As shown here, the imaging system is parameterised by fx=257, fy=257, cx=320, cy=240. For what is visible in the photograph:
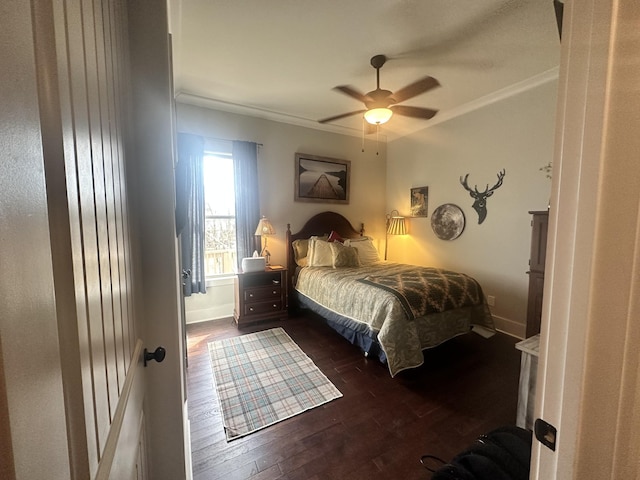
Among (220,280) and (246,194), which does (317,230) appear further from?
(220,280)

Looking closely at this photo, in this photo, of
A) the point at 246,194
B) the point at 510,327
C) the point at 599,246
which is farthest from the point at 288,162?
the point at 599,246

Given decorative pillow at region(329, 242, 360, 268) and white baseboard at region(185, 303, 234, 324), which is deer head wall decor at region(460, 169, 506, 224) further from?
white baseboard at region(185, 303, 234, 324)

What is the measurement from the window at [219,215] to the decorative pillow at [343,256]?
4.71 feet

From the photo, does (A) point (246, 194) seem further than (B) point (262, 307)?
Yes

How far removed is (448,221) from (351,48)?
2.54 m

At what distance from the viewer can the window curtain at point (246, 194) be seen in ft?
11.2

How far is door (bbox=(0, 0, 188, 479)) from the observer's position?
0.20 meters

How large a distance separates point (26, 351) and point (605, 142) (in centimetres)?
82

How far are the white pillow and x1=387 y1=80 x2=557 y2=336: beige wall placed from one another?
5.26 ft

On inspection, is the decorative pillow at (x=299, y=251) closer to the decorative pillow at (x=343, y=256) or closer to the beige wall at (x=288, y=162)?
the beige wall at (x=288, y=162)

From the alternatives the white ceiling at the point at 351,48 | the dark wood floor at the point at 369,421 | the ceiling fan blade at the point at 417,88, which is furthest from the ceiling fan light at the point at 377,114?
the dark wood floor at the point at 369,421

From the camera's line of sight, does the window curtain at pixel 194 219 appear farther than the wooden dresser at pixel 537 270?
Yes

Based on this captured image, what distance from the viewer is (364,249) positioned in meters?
3.99

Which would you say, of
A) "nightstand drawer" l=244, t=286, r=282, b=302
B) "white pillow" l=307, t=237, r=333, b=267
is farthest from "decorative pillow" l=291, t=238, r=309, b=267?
"nightstand drawer" l=244, t=286, r=282, b=302
